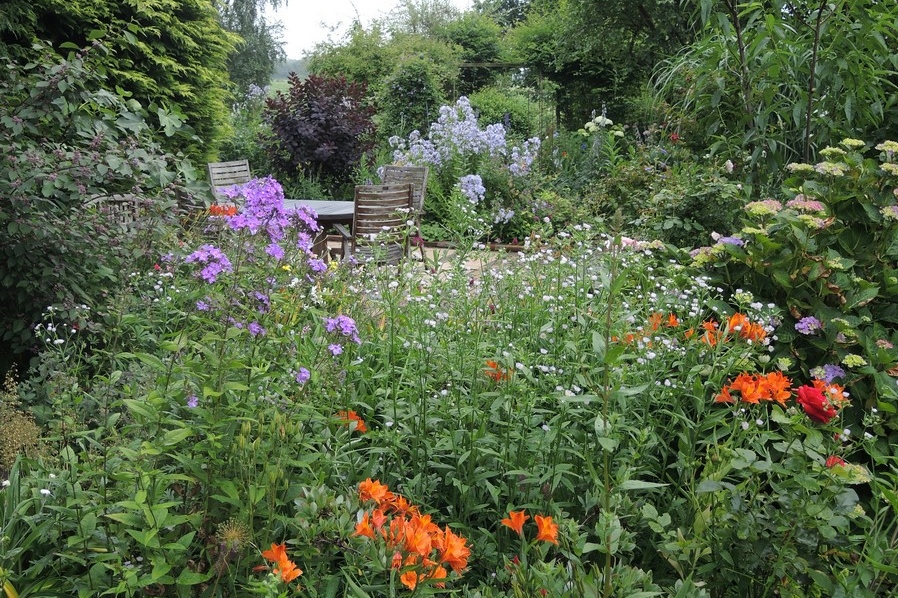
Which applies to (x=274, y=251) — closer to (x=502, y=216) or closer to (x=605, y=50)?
(x=502, y=216)

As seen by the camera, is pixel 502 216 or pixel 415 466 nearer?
pixel 415 466

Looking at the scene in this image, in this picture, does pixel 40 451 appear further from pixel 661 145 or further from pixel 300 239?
pixel 661 145

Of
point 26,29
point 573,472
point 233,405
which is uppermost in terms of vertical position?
point 26,29

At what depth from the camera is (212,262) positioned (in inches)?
70.3

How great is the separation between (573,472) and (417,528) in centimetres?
74

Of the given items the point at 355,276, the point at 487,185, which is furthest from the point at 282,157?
the point at 355,276

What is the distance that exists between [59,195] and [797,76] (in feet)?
12.1

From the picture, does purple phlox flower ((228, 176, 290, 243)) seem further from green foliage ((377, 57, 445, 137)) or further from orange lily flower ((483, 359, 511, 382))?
green foliage ((377, 57, 445, 137))

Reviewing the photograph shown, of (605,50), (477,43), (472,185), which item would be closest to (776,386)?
(472,185)

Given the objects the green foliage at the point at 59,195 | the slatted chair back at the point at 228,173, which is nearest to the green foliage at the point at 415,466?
the green foliage at the point at 59,195

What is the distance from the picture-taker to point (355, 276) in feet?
9.78

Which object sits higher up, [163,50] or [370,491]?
[163,50]

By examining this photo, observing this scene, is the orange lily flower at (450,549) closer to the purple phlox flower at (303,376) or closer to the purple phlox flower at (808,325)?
the purple phlox flower at (303,376)

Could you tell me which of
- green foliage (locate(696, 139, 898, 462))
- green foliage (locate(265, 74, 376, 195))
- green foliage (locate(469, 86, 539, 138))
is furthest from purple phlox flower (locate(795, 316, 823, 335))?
green foliage (locate(469, 86, 539, 138))
